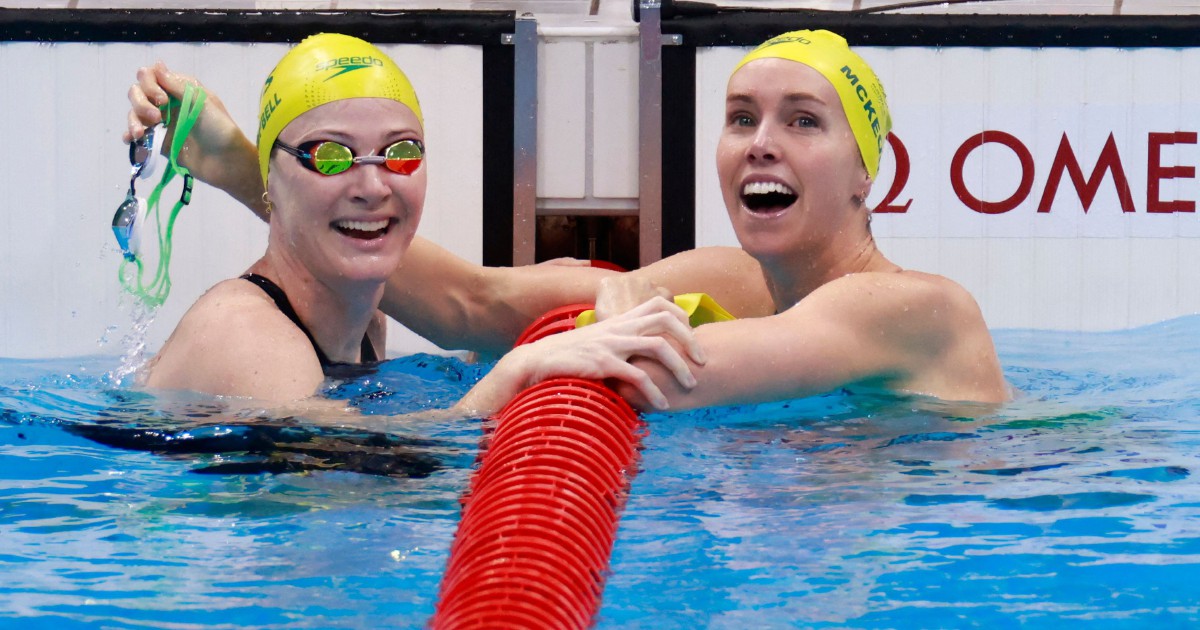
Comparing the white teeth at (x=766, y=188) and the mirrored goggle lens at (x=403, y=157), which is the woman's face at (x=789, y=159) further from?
the mirrored goggle lens at (x=403, y=157)

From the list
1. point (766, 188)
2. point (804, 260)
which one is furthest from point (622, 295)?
point (804, 260)

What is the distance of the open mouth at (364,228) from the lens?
3.36 m

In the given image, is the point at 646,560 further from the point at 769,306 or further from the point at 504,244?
the point at 504,244

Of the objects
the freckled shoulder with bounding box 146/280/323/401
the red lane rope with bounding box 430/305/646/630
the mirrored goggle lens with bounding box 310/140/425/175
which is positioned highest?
the mirrored goggle lens with bounding box 310/140/425/175

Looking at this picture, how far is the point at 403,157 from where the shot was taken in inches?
131

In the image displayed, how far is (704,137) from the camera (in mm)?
5109

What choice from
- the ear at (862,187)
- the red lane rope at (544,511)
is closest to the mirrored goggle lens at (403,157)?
the red lane rope at (544,511)

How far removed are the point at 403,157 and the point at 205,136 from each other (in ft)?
2.02

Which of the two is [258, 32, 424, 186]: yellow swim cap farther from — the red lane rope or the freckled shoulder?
the red lane rope

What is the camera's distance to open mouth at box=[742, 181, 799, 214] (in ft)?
11.1

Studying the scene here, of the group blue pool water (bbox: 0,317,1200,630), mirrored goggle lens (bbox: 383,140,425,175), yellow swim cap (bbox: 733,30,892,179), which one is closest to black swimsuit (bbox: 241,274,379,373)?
blue pool water (bbox: 0,317,1200,630)

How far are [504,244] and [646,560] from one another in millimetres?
2897

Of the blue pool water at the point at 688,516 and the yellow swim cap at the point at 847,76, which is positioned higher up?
the yellow swim cap at the point at 847,76

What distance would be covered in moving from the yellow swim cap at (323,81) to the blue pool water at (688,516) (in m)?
0.74
